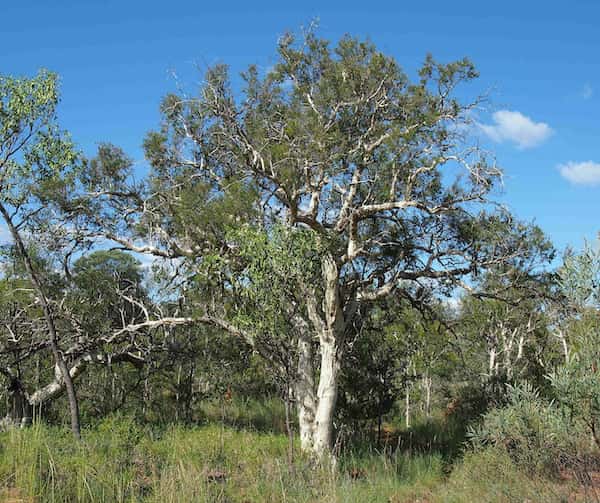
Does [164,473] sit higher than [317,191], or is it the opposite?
[317,191]

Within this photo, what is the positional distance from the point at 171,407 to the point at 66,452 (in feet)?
27.3

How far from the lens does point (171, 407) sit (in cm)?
1545

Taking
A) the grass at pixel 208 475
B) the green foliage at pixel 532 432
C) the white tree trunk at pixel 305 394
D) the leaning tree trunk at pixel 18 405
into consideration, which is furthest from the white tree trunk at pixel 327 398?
the leaning tree trunk at pixel 18 405

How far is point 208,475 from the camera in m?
7.69

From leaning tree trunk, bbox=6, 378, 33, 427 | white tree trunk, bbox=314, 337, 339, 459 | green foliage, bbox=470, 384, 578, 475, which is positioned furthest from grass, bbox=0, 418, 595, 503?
leaning tree trunk, bbox=6, 378, 33, 427

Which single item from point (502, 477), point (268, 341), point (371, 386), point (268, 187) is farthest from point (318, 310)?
point (502, 477)

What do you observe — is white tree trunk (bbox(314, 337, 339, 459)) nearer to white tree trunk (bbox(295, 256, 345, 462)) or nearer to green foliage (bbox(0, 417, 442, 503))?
white tree trunk (bbox(295, 256, 345, 462))

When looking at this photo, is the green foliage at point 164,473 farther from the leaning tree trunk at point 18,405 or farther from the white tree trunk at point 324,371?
the leaning tree trunk at point 18,405

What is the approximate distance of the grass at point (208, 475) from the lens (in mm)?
6199

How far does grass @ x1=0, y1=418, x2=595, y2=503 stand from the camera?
6.20 m

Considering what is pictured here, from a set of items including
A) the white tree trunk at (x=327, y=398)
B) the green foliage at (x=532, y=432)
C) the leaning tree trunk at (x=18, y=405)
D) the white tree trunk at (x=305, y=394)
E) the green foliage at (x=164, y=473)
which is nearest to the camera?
the green foliage at (x=164, y=473)

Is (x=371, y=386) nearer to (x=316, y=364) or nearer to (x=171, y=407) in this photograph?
(x=316, y=364)

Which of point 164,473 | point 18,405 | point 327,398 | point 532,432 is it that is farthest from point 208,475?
point 18,405

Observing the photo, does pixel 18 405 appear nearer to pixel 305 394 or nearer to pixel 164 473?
pixel 305 394
